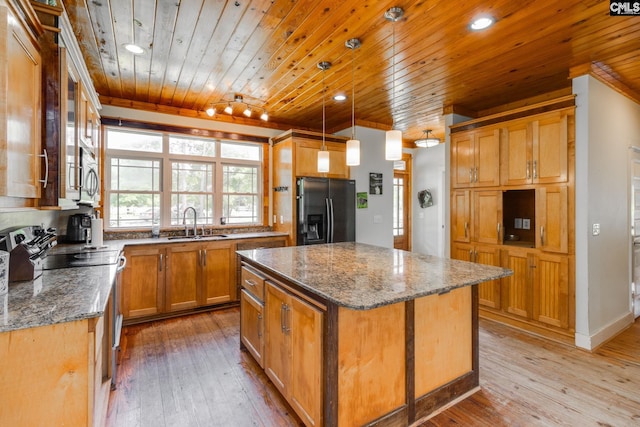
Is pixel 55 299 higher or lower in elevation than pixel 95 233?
lower

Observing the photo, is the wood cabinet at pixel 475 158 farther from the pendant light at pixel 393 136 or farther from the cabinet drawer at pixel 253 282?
the cabinet drawer at pixel 253 282

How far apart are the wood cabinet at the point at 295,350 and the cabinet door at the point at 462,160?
2898 mm

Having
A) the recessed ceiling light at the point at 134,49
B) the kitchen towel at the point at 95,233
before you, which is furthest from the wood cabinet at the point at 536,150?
the kitchen towel at the point at 95,233

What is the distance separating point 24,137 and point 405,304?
6.98 feet

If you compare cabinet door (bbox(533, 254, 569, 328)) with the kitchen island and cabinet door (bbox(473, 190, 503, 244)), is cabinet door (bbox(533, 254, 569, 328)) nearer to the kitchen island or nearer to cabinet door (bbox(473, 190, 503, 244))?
cabinet door (bbox(473, 190, 503, 244))

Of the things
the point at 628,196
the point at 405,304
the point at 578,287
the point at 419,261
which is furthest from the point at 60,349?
the point at 628,196

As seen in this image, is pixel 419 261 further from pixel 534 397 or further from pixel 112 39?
pixel 112 39

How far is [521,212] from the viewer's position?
3.89 m

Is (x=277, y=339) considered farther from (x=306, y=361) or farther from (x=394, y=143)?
(x=394, y=143)

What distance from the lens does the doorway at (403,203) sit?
6707 millimetres

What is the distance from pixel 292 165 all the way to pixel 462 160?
221 cm

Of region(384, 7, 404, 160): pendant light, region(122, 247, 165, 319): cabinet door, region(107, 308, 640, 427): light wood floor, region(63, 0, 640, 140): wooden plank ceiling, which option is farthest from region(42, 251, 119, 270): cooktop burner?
region(384, 7, 404, 160): pendant light

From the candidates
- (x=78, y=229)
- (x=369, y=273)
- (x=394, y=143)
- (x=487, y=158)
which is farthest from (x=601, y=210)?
(x=78, y=229)

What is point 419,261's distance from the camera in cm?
231
